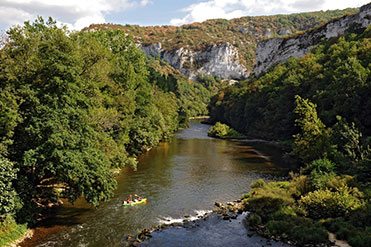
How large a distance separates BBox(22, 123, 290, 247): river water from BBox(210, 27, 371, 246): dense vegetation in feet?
18.1

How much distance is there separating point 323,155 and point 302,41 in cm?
8071

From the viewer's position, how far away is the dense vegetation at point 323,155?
2377cm

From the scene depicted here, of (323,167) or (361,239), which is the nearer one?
(361,239)

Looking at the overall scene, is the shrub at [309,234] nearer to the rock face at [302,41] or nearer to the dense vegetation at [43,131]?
the dense vegetation at [43,131]

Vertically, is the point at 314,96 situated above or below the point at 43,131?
above

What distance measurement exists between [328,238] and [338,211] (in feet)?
14.0

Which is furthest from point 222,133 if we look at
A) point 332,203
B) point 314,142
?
point 332,203

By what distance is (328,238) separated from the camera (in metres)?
21.8

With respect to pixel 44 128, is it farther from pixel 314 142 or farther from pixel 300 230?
pixel 314 142

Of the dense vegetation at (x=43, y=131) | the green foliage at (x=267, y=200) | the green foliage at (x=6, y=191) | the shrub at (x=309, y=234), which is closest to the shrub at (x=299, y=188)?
the green foliage at (x=267, y=200)

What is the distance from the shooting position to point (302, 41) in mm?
109000

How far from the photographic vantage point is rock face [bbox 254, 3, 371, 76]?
84.8 meters

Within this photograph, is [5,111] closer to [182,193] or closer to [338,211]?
[182,193]

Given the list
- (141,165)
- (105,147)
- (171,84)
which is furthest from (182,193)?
(171,84)
